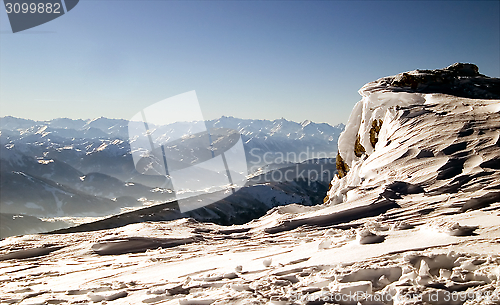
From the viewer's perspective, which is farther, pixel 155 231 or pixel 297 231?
pixel 155 231

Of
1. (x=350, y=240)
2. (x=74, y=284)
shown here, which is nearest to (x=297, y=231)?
(x=350, y=240)

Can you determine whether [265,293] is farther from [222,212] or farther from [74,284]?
[222,212]

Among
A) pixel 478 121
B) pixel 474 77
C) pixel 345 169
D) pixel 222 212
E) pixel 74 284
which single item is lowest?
pixel 222 212

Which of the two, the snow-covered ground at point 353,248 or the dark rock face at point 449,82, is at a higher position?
the dark rock face at point 449,82

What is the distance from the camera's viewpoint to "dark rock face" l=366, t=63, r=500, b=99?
20062 mm

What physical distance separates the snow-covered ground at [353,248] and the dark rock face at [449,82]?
4266 millimetres

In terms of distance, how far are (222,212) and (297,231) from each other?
73651mm

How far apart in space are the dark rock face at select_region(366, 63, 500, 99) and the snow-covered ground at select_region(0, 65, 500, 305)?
427 cm

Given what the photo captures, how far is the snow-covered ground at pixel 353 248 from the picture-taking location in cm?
512

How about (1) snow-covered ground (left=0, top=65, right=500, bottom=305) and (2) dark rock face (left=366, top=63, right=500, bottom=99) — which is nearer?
(1) snow-covered ground (left=0, top=65, right=500, bottom=305)

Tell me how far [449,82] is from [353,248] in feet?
65.9

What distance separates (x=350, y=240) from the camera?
7.64m

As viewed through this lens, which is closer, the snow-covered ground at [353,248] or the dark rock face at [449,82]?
Answer: the snow-covered ground at [353,248]

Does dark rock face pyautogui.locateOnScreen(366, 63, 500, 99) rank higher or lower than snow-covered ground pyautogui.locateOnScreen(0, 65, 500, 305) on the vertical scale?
higher
